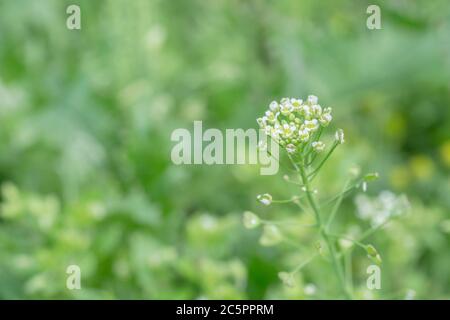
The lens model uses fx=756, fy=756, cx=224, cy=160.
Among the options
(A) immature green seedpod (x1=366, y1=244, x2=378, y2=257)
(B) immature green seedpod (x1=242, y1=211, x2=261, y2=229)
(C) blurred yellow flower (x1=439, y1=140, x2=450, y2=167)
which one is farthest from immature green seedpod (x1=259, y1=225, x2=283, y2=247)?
(C) blurred yellow flower (x1=439, y1=140, x2=450, y2=167)

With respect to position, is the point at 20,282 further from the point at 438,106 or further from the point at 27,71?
the point at 438,106

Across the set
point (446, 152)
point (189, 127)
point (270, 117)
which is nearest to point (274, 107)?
point (270, 117)

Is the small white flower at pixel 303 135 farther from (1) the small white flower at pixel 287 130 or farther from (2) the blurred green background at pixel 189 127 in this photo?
(2) the blurred green background at pixel 189 127

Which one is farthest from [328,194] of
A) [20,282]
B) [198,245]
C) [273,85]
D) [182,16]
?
[182,16]

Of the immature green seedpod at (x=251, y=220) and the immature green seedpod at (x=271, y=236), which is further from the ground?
the immature green seedpod at (x=251, y=220)

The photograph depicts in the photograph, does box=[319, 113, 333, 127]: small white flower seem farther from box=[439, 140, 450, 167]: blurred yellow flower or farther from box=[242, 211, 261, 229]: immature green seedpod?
box=[439, 140, 450, 167]: blurred yellow flower

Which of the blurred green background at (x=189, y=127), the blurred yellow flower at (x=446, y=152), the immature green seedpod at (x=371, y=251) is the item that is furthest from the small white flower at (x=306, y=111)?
the blurred yellow flower at (x=446, y=152)

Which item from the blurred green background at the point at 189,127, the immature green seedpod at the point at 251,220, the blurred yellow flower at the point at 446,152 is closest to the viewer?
the immature green seedpod at the point at 251,220

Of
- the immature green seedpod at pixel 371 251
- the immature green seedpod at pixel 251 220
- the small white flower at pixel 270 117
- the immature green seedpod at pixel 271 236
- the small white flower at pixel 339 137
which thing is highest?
the small white flower at pixel 270 117
